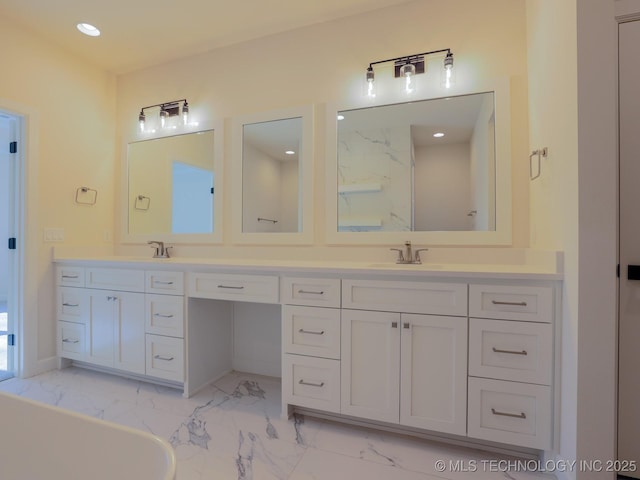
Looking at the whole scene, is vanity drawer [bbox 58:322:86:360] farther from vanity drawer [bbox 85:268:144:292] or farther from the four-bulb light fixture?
the four-bulb light fixture

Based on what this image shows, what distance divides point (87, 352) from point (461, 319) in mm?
2685

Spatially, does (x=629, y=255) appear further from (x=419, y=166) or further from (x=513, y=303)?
A: (x=419, y=166)

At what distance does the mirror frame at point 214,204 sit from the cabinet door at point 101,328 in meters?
0.67

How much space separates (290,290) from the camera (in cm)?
182

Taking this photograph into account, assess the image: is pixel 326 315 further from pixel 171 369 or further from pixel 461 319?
pixel 171 369

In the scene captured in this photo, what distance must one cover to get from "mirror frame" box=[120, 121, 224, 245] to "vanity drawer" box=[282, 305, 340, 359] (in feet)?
3.65

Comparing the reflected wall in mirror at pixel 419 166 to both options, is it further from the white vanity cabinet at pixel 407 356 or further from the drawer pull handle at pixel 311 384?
the drawer pull handle at pixel 311 384

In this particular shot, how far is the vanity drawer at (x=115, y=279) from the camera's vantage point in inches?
87.4

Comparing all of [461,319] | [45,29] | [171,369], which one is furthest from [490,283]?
[45,29]

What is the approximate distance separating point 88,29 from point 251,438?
3149 mm

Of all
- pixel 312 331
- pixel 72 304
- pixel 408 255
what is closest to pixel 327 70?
pixel 408 255

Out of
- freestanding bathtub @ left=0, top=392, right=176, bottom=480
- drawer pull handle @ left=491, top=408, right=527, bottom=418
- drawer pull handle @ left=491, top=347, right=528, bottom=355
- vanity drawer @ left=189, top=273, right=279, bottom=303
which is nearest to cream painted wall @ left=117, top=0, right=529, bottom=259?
vanity drawer @ left=189, top=273, right=279, bottom=303

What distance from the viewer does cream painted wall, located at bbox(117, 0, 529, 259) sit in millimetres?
1922

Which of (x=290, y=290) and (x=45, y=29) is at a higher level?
(x=45, y=29)
